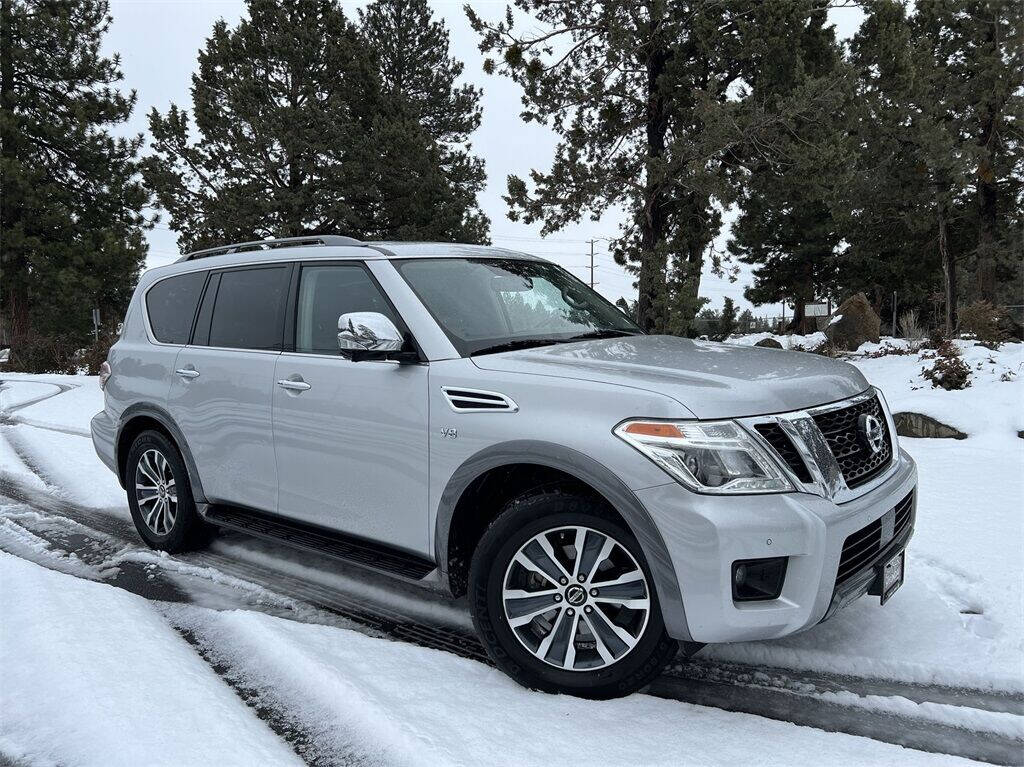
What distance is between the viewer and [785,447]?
2748 millimetres

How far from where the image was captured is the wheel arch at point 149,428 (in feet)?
15.2

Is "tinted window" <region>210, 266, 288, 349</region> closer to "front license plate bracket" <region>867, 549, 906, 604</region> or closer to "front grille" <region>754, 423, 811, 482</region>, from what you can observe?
"front grille" <region>754, 423, 811, 482</region>

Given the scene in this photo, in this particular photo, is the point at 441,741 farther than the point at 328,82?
No

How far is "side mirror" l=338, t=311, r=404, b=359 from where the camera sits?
3.34 metres

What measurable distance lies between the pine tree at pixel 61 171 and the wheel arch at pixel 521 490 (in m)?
26.5

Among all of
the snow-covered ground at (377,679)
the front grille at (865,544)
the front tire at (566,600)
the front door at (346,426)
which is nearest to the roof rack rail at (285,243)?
the front door at (346,426)

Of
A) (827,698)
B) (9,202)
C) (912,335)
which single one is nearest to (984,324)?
(912,335)

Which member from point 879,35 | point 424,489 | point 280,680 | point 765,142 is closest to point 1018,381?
point 765,142

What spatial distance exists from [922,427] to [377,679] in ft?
25.1

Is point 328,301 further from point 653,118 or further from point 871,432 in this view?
point 653,118

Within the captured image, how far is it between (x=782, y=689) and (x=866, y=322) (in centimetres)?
1818

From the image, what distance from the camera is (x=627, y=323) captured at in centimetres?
443

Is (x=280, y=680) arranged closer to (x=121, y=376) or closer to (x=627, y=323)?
(x=627, y=323)

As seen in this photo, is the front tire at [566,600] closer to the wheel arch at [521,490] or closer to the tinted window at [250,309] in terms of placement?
the wheel arch at [521,490]
